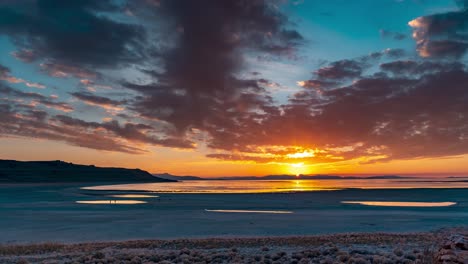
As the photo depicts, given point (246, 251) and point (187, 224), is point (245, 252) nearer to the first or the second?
point (246, 251)

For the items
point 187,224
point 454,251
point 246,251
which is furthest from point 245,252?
point 187,224

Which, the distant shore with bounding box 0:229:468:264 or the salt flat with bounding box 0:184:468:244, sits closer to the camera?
the distant shore with bounding box 0:229:468:264

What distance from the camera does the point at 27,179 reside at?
555 feet

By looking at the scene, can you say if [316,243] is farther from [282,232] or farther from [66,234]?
[66,234]

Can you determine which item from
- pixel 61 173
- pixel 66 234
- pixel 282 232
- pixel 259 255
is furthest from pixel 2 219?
Result: pixel 61 173

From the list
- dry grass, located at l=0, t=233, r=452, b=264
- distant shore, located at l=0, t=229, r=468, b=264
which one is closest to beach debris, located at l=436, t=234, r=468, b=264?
dry grass, located at l=0, t=233, r=452, b=264

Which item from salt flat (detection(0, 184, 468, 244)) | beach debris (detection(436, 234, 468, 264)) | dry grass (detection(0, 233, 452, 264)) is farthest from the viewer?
salt flat (detection(0, 184, 468, 244))

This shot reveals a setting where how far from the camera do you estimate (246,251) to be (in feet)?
61.1

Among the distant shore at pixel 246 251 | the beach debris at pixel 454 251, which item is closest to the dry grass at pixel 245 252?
the distant shore at pixel 246 251

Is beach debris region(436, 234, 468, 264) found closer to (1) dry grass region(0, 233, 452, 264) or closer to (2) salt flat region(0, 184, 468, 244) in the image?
(1) dry grass region(0, 233, 452, 264)

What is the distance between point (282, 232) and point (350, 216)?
42.7ft

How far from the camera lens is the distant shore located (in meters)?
16.2

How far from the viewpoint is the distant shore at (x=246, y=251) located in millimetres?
16188

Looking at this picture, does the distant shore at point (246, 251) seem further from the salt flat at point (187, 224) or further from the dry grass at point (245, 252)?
the salt flat at point (187, 224)
